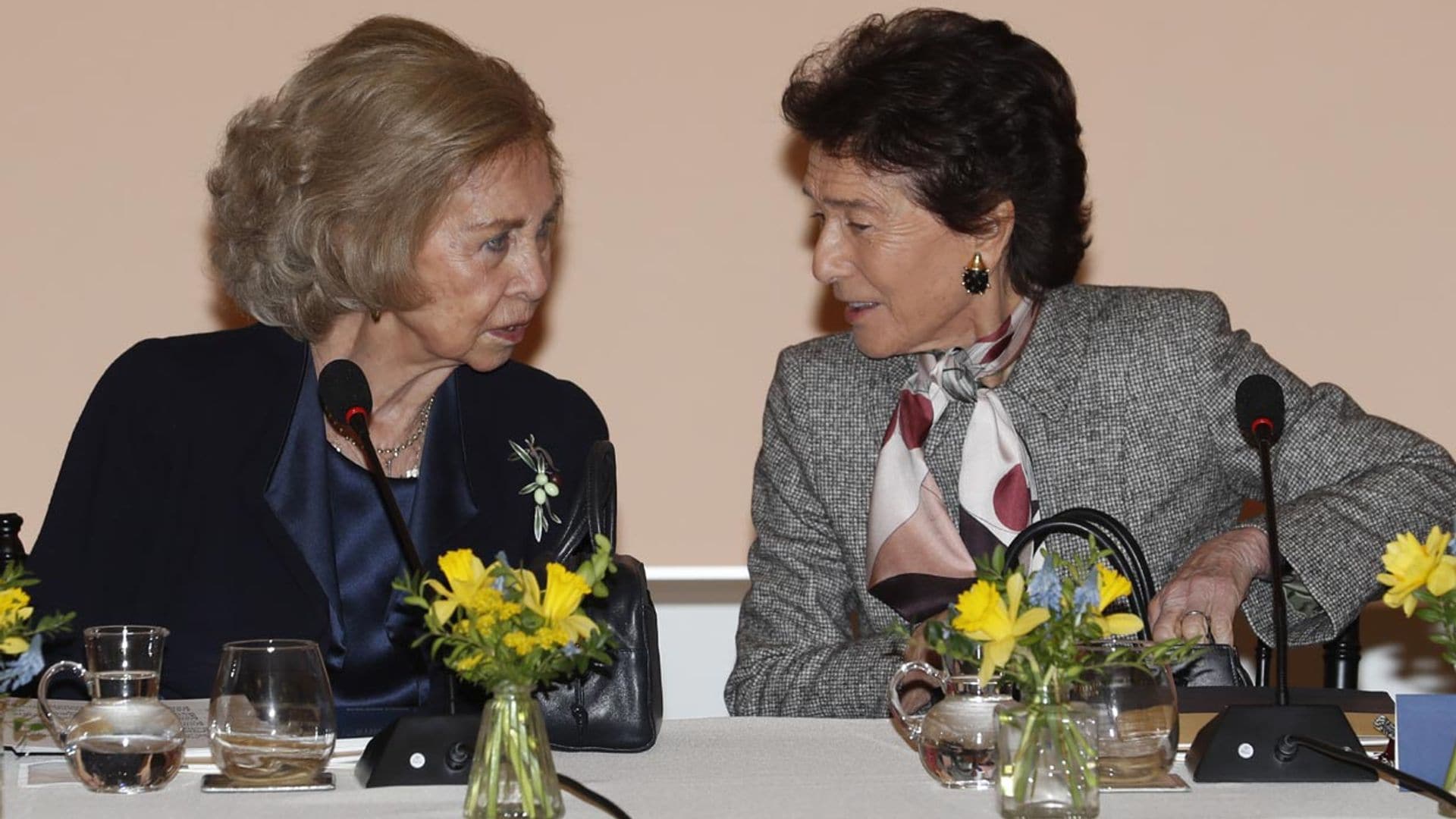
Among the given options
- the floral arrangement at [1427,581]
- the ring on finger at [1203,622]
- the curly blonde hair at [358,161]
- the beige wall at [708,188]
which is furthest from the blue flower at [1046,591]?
the beige wall at [708,188]

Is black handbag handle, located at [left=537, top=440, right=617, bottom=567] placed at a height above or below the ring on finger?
above

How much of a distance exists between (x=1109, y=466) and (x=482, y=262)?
38.8 inches

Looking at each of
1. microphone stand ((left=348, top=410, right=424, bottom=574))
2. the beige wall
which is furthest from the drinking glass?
the beige wall

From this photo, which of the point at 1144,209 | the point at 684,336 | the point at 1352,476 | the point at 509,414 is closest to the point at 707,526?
the point at 684,336

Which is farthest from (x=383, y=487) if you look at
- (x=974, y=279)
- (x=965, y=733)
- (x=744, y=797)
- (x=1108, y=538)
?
(x=974, y=279)

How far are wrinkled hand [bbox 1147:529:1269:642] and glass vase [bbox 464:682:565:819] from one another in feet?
3.22

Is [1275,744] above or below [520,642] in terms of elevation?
below

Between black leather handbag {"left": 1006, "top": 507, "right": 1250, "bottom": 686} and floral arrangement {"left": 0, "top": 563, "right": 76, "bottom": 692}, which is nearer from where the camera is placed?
floral arrangement {"left": 0, "top": 563, "right": 76, "bottom": 692}

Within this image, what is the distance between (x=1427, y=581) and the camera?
1.60 metres

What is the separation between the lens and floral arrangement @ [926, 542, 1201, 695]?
149 centimetres

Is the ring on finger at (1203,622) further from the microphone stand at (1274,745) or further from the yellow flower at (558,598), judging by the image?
the yellow flower at (558,598)

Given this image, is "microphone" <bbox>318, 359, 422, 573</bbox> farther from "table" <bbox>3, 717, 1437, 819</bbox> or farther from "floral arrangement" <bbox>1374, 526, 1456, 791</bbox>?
"floral arrangement" <bbox>1374, 526, 1456, 791</bbox>

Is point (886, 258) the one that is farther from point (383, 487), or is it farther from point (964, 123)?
point (383, 487)

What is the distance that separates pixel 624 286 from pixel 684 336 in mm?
154
